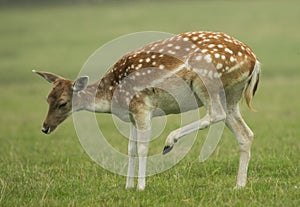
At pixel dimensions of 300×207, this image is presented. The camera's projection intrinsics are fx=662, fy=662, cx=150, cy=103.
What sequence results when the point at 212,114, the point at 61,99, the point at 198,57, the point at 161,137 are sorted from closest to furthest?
1. the point at 212,114
2. the point at 198,57
3. the point at 61,99
4. the point at 161,137

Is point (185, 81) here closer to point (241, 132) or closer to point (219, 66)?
point (219, 66)

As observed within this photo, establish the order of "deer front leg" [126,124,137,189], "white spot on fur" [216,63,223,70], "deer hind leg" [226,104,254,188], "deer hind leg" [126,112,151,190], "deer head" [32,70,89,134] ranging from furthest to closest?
"deer head" [32,70,89,134], "deer front leg" [126,124,137,189], "deer hind leg" [226,104,254,188], "deer hind leg" [126,112,151,190], "white spot on fur" [216,63,223,70]

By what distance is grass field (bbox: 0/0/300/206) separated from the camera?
23.9 feet

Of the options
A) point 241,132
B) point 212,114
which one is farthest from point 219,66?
point 241,132

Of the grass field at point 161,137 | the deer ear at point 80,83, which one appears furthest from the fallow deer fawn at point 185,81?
the grass field at point 161,137

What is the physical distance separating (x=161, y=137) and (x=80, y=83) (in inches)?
227

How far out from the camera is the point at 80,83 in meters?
8.16

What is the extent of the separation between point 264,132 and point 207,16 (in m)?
32.0

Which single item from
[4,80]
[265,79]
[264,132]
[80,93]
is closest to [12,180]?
[80,93]

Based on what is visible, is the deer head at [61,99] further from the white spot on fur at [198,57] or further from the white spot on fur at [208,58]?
the white spot on fur at [208,58]

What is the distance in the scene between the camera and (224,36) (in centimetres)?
788

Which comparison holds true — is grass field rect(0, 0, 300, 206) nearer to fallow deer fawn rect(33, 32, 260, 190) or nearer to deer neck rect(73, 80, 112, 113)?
fallow deer fawn rect(33, 32, 260, 190)

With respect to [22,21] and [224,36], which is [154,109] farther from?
[22,21]

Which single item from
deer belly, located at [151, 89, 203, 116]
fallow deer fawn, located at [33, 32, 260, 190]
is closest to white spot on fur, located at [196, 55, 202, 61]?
fallow deer fawn, located at [33, 32, 260, 190]
